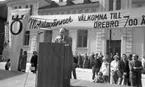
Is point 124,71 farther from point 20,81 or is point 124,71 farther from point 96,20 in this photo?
point 20,81

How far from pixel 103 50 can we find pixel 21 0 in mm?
15665

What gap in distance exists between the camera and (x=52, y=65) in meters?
4.59

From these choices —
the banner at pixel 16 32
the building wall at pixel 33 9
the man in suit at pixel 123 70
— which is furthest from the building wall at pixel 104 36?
the banner at pixel 16 32

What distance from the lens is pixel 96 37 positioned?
24.8m

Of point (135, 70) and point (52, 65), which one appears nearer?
point (52, 65)

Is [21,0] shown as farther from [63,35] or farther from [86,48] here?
[63,35]

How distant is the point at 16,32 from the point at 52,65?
3288mm

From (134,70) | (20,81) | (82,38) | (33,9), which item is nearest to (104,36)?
(82,38)

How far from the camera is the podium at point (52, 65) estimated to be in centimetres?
454

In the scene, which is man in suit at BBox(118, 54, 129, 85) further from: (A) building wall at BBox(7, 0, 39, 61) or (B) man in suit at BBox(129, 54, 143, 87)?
(A) building wall at BBox(7, 0, 39, 61)

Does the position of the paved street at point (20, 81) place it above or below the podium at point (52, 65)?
below

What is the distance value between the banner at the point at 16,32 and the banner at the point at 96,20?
13.0 inches

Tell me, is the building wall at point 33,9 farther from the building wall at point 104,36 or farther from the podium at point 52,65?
the podium at point 52,65

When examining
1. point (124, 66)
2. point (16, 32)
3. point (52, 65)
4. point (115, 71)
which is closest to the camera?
point (52, 65)
